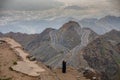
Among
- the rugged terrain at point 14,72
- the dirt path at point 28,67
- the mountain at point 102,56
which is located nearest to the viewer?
the rugged terrain at point 14,72

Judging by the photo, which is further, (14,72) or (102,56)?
(102,56)

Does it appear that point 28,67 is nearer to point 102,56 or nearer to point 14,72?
point 14,72

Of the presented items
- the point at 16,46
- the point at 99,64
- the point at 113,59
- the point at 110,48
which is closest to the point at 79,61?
the point at 99,64

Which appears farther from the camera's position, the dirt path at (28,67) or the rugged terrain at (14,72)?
the dirt path at (28,67)

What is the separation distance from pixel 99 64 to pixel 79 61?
16.9 metres

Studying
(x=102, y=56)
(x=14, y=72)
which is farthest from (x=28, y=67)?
(x=102, y=56)

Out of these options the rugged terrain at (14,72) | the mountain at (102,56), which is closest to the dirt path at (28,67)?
the rugged terrain at (14,72)

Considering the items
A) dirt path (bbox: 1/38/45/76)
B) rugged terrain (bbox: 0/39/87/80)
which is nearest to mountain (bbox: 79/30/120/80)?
rugged terrain (bbox: 0/39/87/80)

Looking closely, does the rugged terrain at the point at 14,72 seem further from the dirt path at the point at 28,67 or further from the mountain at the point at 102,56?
the mountain at the point at 102,56

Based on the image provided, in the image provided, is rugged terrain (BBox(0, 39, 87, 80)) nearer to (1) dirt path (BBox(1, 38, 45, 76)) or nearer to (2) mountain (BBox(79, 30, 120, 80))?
(1) dirt path (BBox(1, 38, 45, 76))

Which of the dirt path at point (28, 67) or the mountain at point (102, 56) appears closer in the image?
the dirt path at point (28, 67)

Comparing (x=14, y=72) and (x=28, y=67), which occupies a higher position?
(x=28, y=67)

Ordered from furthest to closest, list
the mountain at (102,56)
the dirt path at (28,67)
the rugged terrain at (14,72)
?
the mountain at (102,56) → the dirt path at (28,67) → the rugged terrain at (14,72)

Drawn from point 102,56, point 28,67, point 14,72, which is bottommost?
point 102,56
